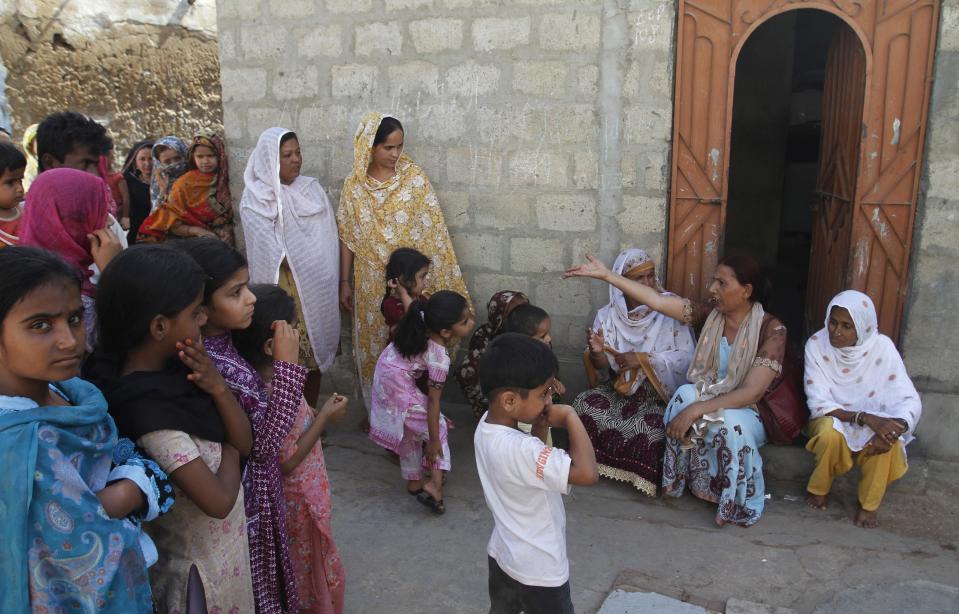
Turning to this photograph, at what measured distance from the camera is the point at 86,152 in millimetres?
3520

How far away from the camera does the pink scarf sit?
2.60 meters

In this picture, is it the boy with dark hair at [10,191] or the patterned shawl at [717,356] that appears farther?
the patterned shawl at [717,356]

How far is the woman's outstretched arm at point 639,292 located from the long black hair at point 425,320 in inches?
31.3

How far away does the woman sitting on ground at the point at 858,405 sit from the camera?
137 inches

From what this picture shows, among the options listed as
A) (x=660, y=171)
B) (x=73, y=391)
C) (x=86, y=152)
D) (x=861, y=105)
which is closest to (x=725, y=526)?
(x=660, y=171)

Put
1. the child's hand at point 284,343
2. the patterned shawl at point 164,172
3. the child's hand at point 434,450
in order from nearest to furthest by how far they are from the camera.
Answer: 1. the child's hand at point 284,343
2. the child's hand at point 434,450
3. the patterned shawl at point 164,172

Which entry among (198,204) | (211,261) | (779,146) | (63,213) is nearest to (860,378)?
(211,261)

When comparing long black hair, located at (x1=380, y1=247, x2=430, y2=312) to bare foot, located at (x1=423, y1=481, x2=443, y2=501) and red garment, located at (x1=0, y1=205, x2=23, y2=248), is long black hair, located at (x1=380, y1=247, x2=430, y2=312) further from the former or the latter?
red garment, located at (x1=0, y1=205, x2=23, y2=248)

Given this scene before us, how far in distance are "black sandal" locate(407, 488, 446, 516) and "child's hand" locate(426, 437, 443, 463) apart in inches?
7.3

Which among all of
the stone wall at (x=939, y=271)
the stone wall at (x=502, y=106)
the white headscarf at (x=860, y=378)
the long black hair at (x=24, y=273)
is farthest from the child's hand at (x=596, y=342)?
the long black hair at (x=24, y=273)

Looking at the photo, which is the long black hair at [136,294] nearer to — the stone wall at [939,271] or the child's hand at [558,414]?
the child's hand at [558,414]

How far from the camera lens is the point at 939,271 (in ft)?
12.6

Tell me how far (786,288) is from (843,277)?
3.61m

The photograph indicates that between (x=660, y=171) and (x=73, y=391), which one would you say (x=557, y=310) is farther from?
(x=73, y=391)
